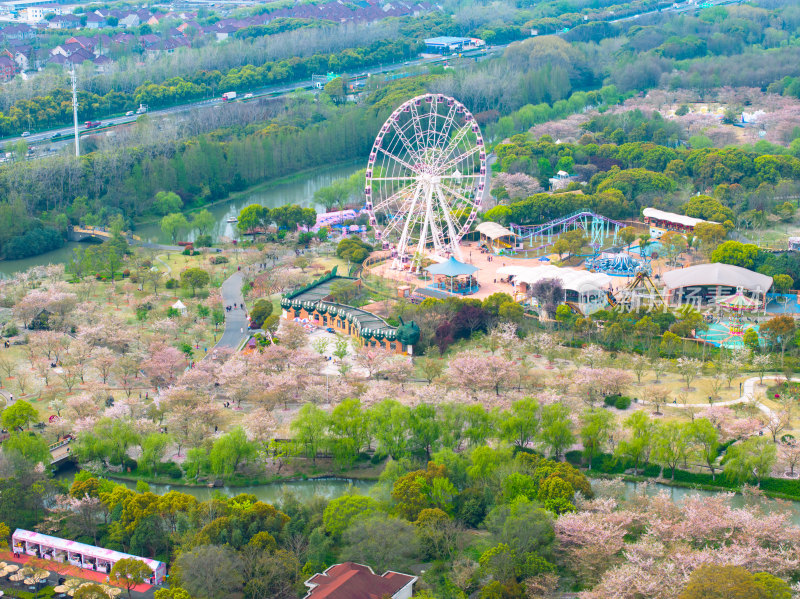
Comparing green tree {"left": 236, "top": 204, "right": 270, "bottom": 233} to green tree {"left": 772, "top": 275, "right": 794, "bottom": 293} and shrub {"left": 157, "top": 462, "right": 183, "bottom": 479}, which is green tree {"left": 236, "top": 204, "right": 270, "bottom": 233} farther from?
green tree {"left": 772, "top": 275, "right": 794, "bottom": 293}

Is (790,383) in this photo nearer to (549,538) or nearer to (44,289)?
(549,538)

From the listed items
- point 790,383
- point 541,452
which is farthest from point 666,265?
point 541,452

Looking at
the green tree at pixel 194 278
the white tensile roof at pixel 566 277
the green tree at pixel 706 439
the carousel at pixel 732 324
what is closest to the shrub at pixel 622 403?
the green tree at pixel 706 439

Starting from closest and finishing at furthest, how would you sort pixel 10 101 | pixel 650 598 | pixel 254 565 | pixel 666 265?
pixel 650 598 < pixel 254 565 < pixel 666 265 < pixel 10 101

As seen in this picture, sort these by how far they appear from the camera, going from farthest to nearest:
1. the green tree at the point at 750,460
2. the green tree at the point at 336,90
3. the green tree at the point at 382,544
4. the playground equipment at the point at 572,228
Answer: the green tree at the point at 336,90, the playground equipment at the point at 572,228, the green tree at the point at 750,460, the green tree at the point at 382,544

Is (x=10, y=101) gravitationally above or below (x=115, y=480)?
above

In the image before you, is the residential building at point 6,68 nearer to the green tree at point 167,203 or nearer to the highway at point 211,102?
the highway at point 211,102
